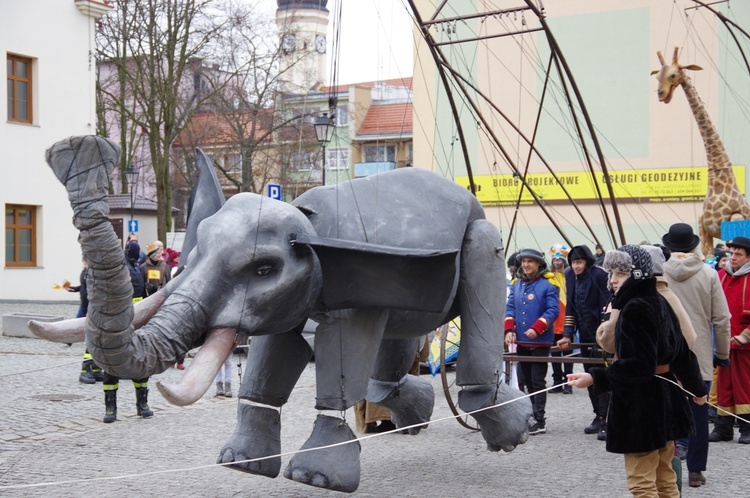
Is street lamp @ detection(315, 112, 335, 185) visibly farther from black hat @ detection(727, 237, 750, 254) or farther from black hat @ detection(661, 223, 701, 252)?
black hat @ detection(727, 237, 750, 254)

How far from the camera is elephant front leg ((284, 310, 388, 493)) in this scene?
19.0 ft

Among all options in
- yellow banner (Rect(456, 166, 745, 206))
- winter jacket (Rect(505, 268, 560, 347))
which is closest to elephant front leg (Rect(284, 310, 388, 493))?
winter jacket (Rect(505, 268, 560, 347))

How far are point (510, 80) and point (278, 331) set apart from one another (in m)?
25.4

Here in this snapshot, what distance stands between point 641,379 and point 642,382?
0.03 m

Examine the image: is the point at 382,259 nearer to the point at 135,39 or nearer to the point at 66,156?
the point at 66,156

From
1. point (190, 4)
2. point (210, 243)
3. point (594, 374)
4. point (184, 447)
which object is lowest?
point (184, 447)

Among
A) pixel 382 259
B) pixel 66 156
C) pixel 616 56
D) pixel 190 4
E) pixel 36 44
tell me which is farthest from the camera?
pixel 190 4

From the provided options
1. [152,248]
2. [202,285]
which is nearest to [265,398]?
[202,285]

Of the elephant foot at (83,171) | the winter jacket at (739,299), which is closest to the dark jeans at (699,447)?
the winter jacket at (739,299)

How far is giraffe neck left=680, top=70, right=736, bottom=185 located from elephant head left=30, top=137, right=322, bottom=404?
30.3 feet

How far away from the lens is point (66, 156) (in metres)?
4.36

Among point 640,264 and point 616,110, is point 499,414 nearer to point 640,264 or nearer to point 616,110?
point 640,264

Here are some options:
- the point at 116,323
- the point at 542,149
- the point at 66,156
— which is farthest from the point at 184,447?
the point at 542,149

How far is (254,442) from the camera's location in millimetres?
6102
